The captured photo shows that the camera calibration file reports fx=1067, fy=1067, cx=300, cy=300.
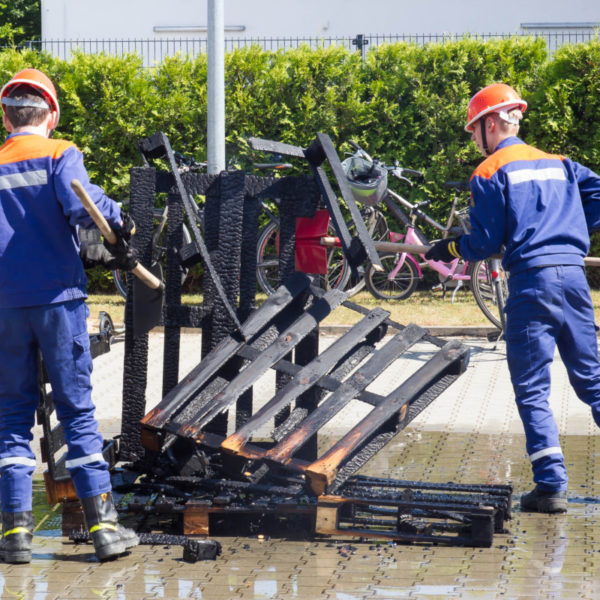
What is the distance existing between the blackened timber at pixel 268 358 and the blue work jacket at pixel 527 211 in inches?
30.6

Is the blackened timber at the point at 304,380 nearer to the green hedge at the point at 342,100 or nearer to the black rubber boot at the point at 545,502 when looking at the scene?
the black rubber boot at the point at 545,502

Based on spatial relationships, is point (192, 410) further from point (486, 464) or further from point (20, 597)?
point (486, 464)

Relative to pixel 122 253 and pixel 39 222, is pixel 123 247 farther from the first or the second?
pixel 39 222

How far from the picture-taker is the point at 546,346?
4.90 metres

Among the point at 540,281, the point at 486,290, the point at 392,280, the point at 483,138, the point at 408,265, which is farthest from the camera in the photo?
the point at 392,280

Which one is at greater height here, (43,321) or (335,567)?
(43,321)

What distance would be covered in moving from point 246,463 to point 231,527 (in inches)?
16.6

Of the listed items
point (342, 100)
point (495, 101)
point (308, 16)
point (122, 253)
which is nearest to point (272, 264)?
point (342, 100)

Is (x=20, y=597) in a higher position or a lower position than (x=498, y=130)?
lower

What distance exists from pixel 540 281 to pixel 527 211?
0.33 m

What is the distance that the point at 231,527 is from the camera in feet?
15.6

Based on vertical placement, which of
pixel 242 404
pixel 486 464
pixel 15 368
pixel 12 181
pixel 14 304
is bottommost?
pixel 486 464

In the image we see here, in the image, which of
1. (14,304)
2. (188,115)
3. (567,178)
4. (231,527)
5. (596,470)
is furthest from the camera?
(188,115)

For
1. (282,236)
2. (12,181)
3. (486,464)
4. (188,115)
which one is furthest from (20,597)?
(188,115)
